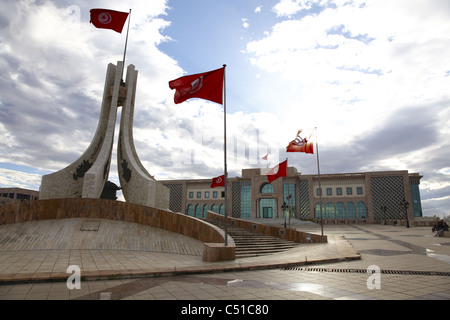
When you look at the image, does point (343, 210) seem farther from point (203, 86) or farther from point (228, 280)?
point (228, 280)

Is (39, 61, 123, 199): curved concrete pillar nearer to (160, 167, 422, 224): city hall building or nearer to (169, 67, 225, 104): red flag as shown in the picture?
(169, 67, 225, 104): red flag

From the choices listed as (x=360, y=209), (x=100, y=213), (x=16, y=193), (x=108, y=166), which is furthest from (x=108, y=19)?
(x=16, y=193)

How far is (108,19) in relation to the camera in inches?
645

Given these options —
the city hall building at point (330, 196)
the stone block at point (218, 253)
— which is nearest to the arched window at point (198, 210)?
the city hall building at point (330, 196)

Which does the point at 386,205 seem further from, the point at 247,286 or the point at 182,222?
the point at 247,286

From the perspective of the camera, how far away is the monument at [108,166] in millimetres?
18031

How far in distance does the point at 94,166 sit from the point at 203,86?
1154cm

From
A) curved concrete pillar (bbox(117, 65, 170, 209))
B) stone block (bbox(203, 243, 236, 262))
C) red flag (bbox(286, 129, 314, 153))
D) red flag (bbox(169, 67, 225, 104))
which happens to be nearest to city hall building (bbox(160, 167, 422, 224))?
curved concrete pillar (bbox(117, 65, 170, 209))

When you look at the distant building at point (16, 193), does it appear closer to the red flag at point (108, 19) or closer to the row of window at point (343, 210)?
the red flag at point (108, 19)

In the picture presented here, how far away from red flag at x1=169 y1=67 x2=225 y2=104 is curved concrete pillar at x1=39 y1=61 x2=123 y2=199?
32.5ft

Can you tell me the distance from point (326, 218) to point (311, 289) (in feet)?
152

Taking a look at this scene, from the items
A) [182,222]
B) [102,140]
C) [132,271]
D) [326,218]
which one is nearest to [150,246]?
[182,222]
